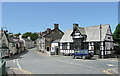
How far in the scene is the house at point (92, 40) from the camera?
30094 mm

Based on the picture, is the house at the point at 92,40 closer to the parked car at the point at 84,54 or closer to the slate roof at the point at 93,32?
the slate roof at the point at 93,32

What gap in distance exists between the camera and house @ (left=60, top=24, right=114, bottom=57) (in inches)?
1185

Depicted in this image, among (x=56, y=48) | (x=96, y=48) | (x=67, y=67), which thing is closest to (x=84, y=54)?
(x=96, y=48)

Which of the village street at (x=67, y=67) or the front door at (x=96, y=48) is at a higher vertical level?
the front door at (x=96, y=48)

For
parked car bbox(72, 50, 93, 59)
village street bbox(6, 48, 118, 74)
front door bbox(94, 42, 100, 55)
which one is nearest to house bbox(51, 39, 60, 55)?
front door bbox(94, 42, 100, 55)

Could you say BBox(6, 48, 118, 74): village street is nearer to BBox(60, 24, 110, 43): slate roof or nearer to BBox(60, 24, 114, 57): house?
BBox(60, 24, 114, 57): house

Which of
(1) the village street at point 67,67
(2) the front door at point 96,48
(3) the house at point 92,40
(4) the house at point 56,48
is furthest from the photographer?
(4) the house at point 56,48

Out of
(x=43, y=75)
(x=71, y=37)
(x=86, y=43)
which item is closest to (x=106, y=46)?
(x=86, y=43)

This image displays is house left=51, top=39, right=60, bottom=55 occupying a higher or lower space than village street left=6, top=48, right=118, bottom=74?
higher

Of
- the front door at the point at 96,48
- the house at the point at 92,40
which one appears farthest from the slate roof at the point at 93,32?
the front door at the point at 96,48

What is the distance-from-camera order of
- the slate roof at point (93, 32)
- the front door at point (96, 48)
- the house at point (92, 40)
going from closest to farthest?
the house at point (92, 40)
the front door at point (96, 48)
the slate roof at point (93, 32)

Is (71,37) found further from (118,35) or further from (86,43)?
(118,35)

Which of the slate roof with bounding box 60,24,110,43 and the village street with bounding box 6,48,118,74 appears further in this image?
the slate roof with bounding box 60,24,110,43

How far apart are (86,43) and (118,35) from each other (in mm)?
15819
